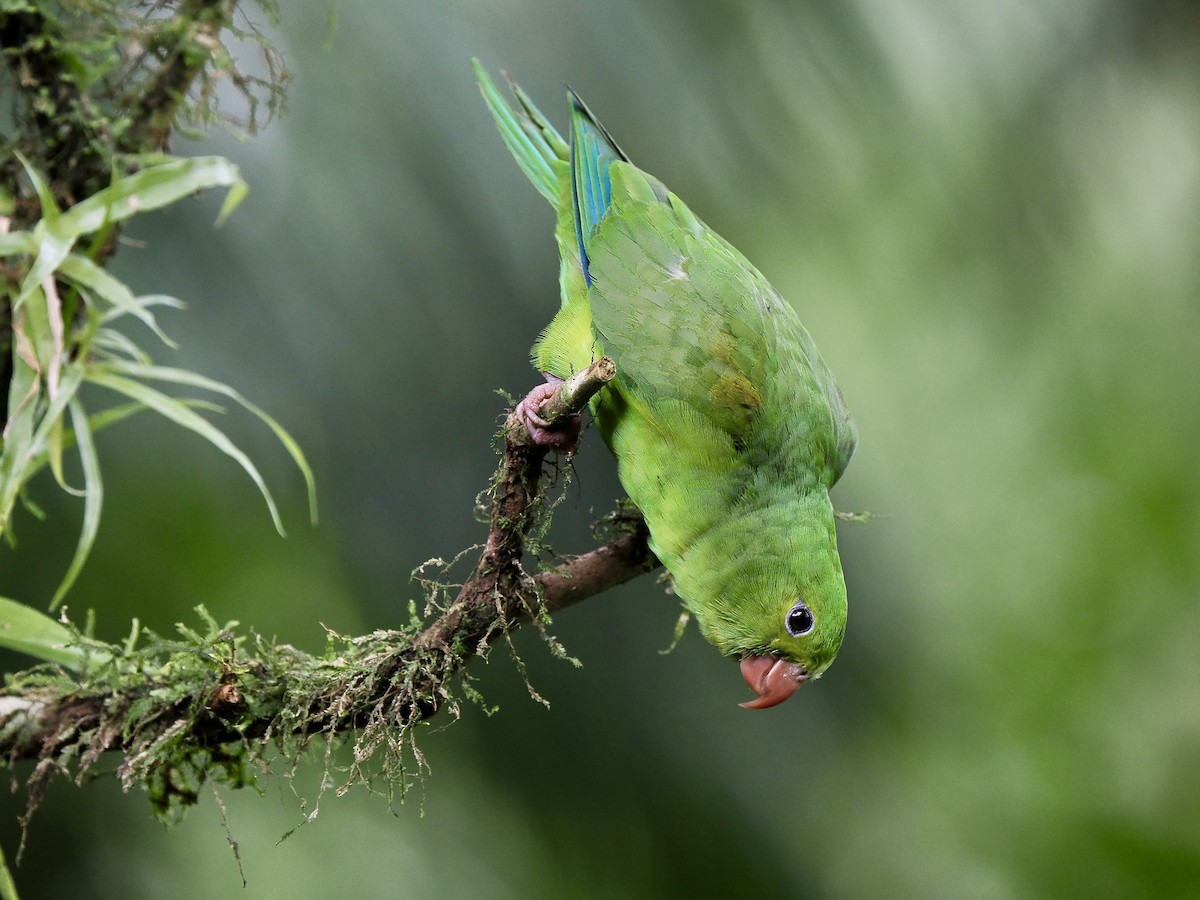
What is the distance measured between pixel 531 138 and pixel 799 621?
1.54 meters

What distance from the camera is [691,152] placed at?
9.45ft

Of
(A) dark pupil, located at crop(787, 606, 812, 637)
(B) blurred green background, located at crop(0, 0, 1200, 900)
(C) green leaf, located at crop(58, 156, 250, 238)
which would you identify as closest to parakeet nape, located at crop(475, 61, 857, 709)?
(A) dark pupil, located at crop(787, 606, 812, 637)

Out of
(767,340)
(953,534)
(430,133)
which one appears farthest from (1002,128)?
(430,133)

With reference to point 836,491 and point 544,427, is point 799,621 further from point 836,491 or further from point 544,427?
point 836,491

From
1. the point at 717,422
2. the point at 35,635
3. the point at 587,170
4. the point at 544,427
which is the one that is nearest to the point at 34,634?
the point at 35,635

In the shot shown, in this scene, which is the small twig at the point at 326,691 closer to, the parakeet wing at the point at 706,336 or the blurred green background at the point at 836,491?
the parakeet wing at the point at 706,336

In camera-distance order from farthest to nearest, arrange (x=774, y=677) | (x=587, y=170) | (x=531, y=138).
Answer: (x=531, y=138), (x=587, y=170), (x=774, y=677)

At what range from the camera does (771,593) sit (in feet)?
6.51

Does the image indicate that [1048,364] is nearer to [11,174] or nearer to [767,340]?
[767,340]

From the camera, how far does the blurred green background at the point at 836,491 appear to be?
266cm

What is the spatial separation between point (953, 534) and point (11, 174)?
109 inches

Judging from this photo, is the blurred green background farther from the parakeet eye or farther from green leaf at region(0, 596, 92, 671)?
the parakeet eye

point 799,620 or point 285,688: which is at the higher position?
point 285,688

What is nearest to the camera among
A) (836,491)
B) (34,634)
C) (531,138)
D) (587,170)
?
(34,634)
